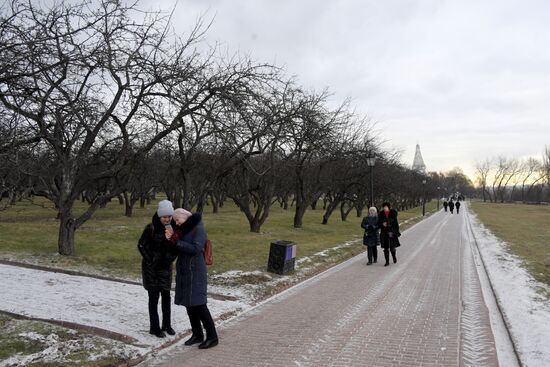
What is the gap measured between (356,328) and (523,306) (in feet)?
11.3

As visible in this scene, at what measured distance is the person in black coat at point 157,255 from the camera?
557cm

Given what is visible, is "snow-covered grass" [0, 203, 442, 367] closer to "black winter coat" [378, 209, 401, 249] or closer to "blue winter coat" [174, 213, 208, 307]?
"blue winter coat" [174, 213, 208, 307]

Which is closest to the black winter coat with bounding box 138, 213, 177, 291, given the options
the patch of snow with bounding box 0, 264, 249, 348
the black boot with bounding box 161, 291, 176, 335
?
the black boot with bounding box 161, 291, 176, 335

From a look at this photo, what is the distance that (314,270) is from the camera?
11875mm

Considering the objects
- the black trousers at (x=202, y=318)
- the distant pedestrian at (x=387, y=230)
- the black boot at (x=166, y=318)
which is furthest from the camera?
the distant pedestrian at (x=387, y=230)

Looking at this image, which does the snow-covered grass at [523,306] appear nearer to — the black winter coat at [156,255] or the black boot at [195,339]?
the black boot at [195,339]

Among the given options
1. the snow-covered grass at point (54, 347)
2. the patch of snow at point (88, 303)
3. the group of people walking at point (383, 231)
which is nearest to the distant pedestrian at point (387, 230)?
the group of people walking at point (383, 231)

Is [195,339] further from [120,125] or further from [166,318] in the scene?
[120,125]

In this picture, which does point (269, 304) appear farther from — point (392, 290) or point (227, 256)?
point (227, 256)

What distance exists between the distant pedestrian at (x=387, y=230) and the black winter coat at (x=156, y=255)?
840 centimetres

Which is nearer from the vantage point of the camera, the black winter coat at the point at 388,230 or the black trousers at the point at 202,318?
the black trousers at the point at 202,318

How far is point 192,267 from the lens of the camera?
215 inches

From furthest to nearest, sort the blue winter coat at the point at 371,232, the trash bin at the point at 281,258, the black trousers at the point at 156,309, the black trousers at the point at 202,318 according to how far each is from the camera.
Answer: the blue winter coat at the point at 371,232 < the trash bin at the point at 281,258 < the black trousers at the point at 156,309 < the black trousers at the point at 202,318

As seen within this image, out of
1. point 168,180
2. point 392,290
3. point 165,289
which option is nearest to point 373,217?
point 392,290
